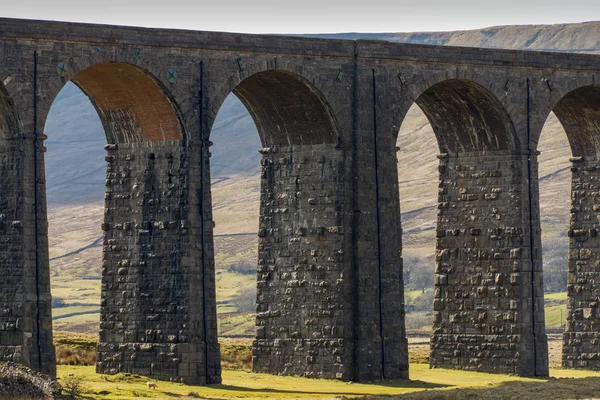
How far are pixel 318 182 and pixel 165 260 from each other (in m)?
6.96

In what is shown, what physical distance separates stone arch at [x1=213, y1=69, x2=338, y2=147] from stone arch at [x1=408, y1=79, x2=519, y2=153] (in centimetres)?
492

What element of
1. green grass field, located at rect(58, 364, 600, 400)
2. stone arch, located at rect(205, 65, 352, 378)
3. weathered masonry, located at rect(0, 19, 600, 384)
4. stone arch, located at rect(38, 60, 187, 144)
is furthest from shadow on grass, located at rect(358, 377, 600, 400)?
stone arch, located at rect(38, 60, 187, 144)

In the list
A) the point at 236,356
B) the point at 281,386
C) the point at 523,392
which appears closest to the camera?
the point at 523,392

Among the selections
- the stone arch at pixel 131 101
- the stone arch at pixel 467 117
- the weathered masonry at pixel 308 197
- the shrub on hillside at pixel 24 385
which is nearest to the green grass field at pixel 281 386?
the weathered masonry at pixel 308 197

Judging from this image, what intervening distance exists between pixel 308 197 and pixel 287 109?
10.1 feet

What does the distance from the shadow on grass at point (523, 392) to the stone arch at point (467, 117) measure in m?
9.12

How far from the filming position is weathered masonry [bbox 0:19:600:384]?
4581 centimetres

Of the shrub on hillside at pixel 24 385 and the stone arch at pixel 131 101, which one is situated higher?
the stone arch at pixel 131 101

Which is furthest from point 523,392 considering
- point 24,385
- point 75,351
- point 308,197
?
point 24,385

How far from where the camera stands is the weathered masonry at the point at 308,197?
45.8 m

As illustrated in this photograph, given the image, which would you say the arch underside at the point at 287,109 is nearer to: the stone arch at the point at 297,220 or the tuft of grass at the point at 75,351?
the stone arch at the point at 297,220

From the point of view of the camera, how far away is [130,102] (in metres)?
49.8

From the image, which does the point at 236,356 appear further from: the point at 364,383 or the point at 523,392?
the point at 523,392

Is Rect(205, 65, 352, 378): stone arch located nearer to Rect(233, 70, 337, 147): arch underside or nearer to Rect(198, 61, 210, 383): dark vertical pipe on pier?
Rect(233, 70, 337, 147): arch underside
